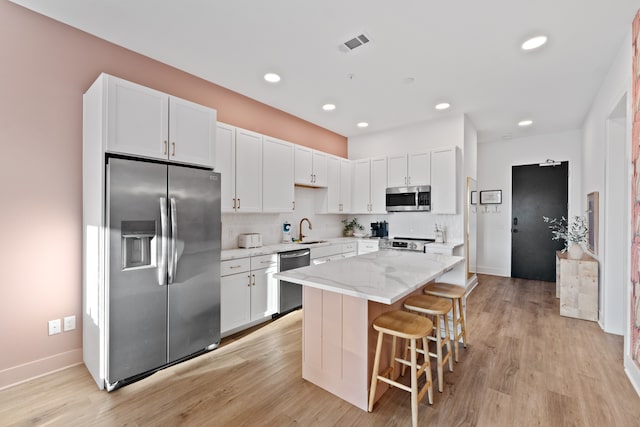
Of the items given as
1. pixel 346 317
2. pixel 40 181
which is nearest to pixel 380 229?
pixel 346 317

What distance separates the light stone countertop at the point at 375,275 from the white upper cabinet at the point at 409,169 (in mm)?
2087

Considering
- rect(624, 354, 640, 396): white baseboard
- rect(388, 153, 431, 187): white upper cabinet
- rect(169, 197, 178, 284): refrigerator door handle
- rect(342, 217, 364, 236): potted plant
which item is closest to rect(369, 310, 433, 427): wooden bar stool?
rect(624, 354, 640, 396): white baseboard

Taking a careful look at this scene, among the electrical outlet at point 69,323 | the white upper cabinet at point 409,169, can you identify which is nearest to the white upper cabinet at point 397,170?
the white upper cabinet at point 409,169

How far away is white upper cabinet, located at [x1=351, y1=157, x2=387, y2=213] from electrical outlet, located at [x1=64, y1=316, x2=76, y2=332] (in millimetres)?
4103

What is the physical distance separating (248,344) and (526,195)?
577cm

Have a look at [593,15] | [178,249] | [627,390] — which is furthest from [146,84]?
[627,390]

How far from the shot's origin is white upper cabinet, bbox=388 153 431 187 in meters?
4.64

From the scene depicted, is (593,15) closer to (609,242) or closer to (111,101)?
(609,242)

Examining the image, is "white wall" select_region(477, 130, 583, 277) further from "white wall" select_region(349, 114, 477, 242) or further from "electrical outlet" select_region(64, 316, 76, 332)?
"electrical outlet" select_region(64, 316, 76, 332)

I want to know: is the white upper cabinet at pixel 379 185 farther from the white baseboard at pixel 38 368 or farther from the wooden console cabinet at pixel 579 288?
the white baseboard at pixel 38 368

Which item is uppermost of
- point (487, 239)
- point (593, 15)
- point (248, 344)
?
point (593, 15)

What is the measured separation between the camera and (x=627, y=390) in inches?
87.0

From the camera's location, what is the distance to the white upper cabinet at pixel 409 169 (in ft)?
15.2

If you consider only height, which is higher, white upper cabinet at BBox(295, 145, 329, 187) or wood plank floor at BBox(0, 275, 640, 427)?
white upper cabinet at BBox(295, 145, 329, 187)
